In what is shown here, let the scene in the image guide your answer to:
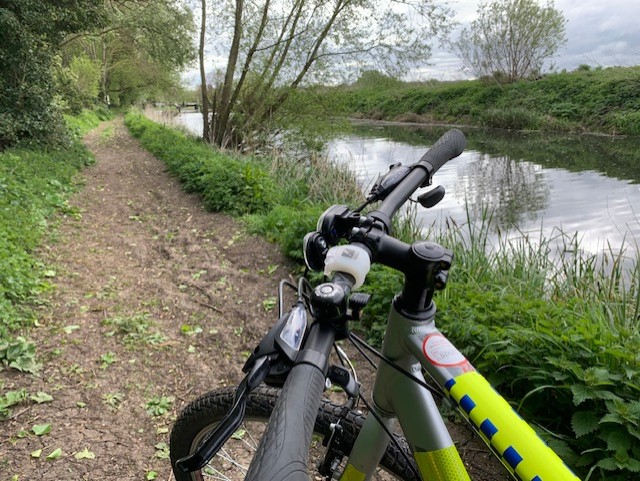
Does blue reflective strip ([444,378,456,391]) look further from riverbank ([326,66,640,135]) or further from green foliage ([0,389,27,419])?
riverbank ([326,66,640,135])

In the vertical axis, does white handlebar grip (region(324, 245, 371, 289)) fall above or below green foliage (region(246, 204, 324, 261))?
above

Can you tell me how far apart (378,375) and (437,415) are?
16cm

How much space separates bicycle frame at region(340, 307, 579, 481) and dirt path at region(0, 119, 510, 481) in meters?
1.55

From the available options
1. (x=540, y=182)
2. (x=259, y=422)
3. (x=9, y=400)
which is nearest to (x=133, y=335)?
(x=9, y=400)

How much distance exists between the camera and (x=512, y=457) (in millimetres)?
773

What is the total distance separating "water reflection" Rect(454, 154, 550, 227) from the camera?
25.8 ft

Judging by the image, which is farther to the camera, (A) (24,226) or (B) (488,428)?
(A) (24,226)

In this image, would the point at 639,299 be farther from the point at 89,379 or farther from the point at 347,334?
the point at 89,379

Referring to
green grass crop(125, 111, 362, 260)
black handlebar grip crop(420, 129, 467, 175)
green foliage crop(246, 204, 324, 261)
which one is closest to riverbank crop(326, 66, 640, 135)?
green grass crop(125, 111, 362, 260)

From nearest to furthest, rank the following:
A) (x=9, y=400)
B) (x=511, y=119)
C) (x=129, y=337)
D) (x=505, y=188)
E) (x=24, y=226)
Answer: (x=9, y=400), (x=129, y=337), (x=24, y=226), (x=505, y=188), (x=511, y=119)

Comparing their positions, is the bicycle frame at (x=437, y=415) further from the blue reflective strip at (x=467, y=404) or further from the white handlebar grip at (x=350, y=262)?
the white handlebar grip at (x=350, y=262)

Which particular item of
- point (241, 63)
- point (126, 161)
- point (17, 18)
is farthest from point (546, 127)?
point (17, 18)

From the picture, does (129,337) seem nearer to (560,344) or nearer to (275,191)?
(560,344)

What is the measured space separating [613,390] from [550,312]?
27.3 inches
